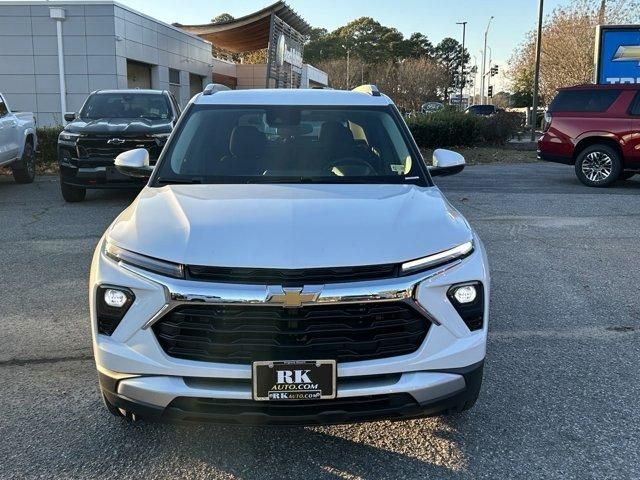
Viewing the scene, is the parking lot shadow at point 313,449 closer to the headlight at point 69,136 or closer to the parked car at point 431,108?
the headlight at point 69,136

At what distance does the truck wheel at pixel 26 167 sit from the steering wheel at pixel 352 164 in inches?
397

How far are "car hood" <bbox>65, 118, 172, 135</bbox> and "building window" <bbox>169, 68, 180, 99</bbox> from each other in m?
18.6

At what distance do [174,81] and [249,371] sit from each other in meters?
28.0

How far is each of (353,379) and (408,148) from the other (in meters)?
1.99

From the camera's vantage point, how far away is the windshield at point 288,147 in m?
3.82

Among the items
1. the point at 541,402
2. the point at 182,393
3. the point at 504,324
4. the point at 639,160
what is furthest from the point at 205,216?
the point at 639,160

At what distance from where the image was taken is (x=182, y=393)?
2.51m

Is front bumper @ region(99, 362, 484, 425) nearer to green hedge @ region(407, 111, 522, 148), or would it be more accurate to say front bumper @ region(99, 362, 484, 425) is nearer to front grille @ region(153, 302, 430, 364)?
front grille @ region(153, 302, 430, 364)

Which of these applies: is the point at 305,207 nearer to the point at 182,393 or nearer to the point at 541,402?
the point at 182,393

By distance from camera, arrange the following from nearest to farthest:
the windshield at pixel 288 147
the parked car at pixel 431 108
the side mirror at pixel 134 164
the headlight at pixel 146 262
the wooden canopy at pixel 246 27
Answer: the headlight at pixel 146 262 → the windshield at pixel 288 147 → the side mirror at pixel 134 164 → the parked car at pixel 431 108 → the wooden canopy at pixel 246 27

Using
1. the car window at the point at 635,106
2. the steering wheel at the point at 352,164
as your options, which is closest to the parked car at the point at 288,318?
the steering wheel at the point at 352,164

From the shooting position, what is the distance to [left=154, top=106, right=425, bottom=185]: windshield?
3.82 meters

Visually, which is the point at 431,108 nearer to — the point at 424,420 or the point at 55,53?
the point at 55,53

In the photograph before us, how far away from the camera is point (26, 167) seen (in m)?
12.4
